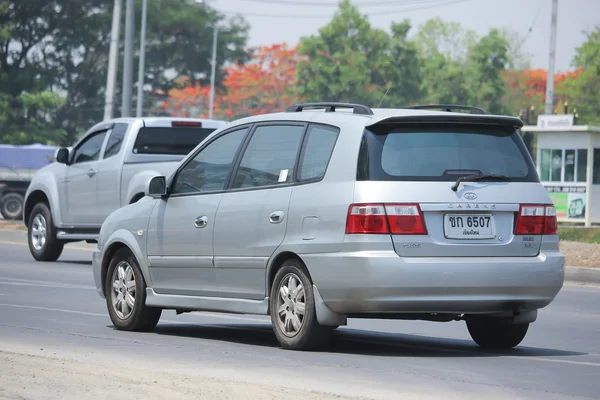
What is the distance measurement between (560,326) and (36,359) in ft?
18.5

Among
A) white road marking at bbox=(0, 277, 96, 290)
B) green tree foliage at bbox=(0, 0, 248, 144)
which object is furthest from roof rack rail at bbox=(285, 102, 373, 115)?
green tree foliage at bbox=(0, 0, 248, 144)

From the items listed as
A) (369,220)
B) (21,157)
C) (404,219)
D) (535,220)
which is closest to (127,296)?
(369,220)

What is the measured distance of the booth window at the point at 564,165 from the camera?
4062cm

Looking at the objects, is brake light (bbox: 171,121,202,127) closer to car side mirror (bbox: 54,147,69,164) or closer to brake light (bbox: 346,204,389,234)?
car side mirror (bbox: 54,147,69,164)

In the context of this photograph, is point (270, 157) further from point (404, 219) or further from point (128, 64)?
point (128, 64)

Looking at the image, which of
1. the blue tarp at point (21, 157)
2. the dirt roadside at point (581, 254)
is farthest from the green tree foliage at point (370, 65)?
the dirt roadside at point (581, 254)

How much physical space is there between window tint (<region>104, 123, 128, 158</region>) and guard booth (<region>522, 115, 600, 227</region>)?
22859 millimetres

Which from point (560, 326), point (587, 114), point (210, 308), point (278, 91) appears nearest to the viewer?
point (210, 308)

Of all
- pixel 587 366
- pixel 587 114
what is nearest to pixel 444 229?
pixel 587 366

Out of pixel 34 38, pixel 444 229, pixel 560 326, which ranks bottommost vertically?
pixel 560 326

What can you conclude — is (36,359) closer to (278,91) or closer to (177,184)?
(177,184)

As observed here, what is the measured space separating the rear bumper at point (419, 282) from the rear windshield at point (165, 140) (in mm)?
9890

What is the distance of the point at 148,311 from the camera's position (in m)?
11.0

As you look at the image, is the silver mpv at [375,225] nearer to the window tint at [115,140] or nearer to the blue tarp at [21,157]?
the window tint at [115,140]
